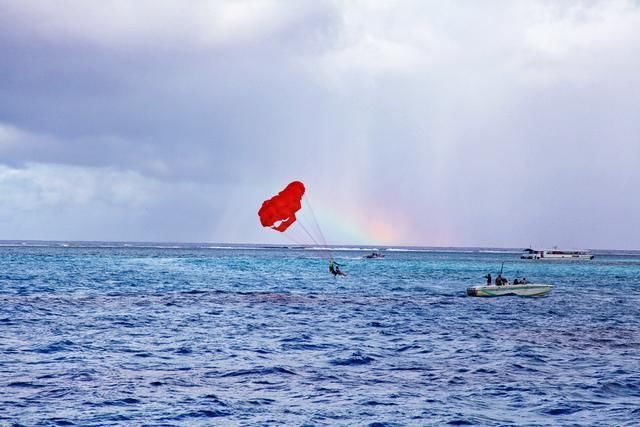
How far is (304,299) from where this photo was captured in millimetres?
52281

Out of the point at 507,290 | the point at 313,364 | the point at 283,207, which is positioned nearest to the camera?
the point at 313,364

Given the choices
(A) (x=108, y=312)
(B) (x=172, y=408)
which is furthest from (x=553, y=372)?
(A) (x=108, y=312)

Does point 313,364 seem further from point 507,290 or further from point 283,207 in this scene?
point 507,290

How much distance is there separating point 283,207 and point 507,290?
21.9 metres

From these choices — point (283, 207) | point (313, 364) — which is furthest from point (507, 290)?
point (313, 364)

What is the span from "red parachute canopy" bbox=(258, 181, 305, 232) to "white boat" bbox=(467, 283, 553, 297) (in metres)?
18.8

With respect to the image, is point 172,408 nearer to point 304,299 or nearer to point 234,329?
point 234,329

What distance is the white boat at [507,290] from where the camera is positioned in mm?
54438

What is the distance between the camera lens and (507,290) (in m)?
55.1

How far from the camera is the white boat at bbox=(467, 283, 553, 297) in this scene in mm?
54438

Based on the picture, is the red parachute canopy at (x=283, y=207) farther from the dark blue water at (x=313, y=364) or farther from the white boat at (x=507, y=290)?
the white boat at (x=507, y=290)

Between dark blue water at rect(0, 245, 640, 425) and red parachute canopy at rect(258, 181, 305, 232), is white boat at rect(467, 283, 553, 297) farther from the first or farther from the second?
red parachute canopy at rect(258, 181, 305, 232)

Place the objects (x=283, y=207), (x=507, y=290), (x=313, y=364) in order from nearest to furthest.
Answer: (x=313, y=364) → (x=283, y=207) → (x=507, y=290)

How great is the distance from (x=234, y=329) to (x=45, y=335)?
8524 millimetres
